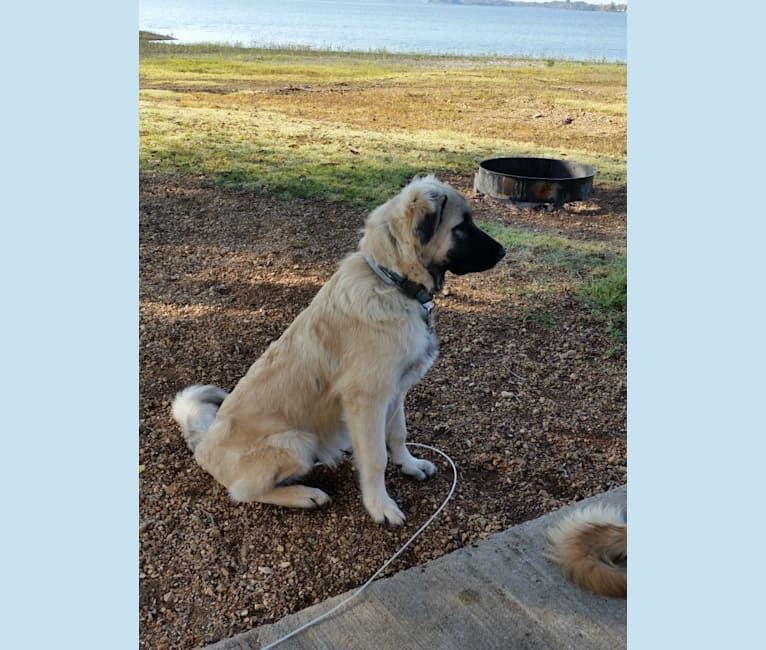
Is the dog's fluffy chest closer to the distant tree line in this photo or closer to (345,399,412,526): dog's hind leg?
(345,399,412,526): dog's hind leg

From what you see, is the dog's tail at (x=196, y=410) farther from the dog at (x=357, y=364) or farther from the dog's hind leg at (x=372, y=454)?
the dog's hind leg at (x=372, y=454)

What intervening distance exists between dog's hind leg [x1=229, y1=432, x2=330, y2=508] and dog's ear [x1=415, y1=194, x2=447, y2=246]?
3.11ft

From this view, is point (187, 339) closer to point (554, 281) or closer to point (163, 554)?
point (163, 554)

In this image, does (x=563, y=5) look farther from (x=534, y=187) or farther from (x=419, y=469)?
(x=534, y=187)

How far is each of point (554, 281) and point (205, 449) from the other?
306 centimetres

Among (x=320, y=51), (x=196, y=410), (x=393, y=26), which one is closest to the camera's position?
(x=196, y=410)

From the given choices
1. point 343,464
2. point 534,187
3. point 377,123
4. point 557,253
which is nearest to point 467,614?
point 343,464

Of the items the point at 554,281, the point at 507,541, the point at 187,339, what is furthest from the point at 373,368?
the point at 554,281

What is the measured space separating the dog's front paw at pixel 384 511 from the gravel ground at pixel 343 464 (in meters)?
0.04

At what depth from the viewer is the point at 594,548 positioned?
2400mm

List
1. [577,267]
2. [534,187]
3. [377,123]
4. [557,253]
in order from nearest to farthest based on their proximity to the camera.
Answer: [577,267] → [557,253] → [534,187] → [377,123]

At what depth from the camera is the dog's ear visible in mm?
2627

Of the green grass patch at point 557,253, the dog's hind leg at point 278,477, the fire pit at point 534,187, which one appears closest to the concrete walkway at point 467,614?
the dog's hind leg at point 278,477

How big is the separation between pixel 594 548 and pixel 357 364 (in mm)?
1072
